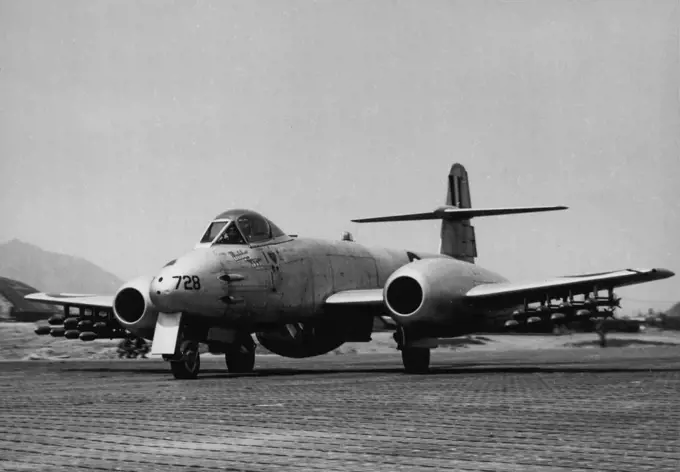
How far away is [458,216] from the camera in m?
28.2

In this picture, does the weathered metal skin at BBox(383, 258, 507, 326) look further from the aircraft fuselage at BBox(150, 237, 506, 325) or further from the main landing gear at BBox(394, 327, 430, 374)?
the main landing gear at BBox(394, 327, 430, 374)

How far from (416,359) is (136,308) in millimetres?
6800

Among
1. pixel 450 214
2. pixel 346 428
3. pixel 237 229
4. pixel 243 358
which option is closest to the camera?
pixel 346 428

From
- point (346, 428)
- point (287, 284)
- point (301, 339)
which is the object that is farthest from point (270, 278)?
point (346, 428)

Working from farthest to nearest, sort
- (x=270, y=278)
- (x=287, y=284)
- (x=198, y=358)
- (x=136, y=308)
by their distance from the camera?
1. (x=136, y=308)
2. (x=287, y=284)
3. (x=270, y=278)
4. (x=198, y=358)

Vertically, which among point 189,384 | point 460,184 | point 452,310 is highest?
point 460,184

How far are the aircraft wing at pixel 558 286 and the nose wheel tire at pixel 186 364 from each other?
252 inches

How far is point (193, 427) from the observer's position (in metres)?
8.76

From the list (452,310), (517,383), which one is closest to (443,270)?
(452,310)

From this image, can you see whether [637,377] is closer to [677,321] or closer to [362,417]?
[362,417]

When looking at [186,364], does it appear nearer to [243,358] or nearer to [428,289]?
[243,358]

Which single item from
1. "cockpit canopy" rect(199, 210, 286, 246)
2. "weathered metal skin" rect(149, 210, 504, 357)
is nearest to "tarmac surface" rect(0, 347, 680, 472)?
"weathered metal skin" rect(149, 210, 504, 357)

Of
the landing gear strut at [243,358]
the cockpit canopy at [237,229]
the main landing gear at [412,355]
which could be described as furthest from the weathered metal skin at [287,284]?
the main landing gear at [412,355]

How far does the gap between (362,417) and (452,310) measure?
37.8 ft
